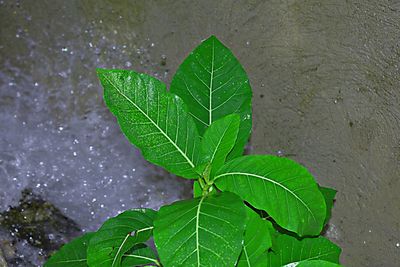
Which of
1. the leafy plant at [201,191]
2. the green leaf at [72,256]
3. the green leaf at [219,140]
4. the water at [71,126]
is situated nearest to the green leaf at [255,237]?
the leafy plant at [201,191]

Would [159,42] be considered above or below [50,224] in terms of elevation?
above

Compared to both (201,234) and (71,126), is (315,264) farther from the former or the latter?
(71,126)

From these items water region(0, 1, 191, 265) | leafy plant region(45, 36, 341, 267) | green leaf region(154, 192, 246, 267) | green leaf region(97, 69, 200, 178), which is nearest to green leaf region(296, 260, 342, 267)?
leafy plant region(45, 36, 341, 267)

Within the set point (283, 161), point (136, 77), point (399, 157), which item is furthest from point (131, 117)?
point (399, 157)

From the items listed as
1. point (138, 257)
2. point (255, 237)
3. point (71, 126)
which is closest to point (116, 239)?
point (138, 257)

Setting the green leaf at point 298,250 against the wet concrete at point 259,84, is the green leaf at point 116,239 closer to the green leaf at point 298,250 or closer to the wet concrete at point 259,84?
the green leaf at point 298,250

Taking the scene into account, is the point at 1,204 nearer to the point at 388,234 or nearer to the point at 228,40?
the point at 228,40
